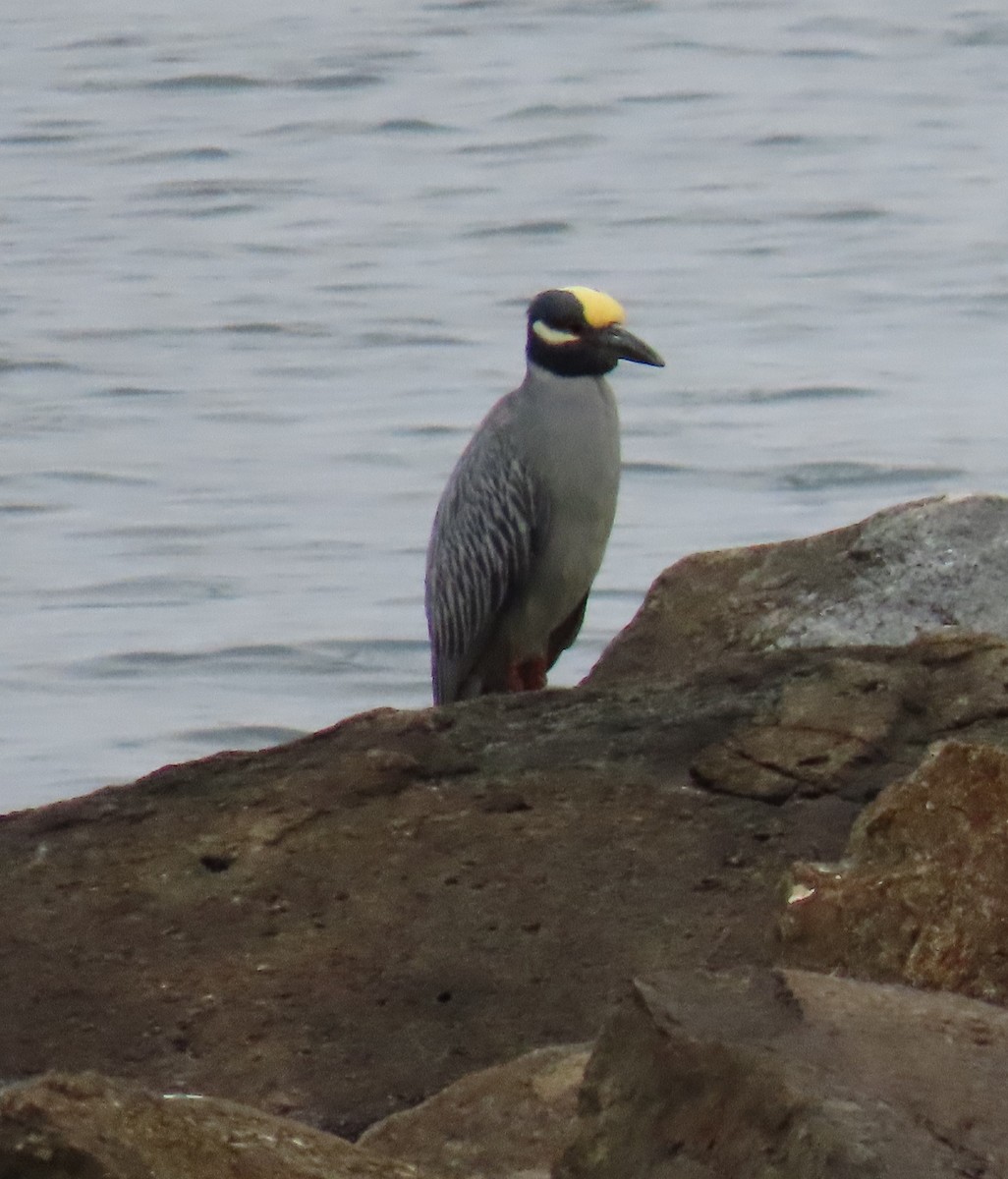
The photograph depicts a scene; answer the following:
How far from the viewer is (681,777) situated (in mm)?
5102

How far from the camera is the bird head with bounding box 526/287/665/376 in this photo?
28.2 feet

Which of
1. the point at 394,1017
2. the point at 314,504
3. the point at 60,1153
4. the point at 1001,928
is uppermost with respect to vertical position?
the point at 60,1153

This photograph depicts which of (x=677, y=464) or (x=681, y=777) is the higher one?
(x=681, y=777)

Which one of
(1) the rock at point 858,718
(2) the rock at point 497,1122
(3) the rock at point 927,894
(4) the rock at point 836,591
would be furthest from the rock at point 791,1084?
(4) the rock at point 836,591

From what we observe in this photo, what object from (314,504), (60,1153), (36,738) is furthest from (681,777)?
(314,504)

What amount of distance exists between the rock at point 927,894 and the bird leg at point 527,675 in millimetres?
4627

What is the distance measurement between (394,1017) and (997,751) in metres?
1.09

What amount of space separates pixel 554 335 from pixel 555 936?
162 inches

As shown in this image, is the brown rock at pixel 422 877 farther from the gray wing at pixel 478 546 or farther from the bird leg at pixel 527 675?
the bird leg at pixel 527 675

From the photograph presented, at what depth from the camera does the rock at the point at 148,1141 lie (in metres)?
3.11

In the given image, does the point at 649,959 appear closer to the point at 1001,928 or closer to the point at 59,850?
the point at 1001,928

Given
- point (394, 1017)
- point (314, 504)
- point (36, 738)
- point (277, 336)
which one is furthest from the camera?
point (277, 336)

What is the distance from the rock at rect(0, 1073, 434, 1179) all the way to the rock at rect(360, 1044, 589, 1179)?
1.72ft

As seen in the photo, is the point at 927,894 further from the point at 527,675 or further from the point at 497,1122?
the point at 527,675
